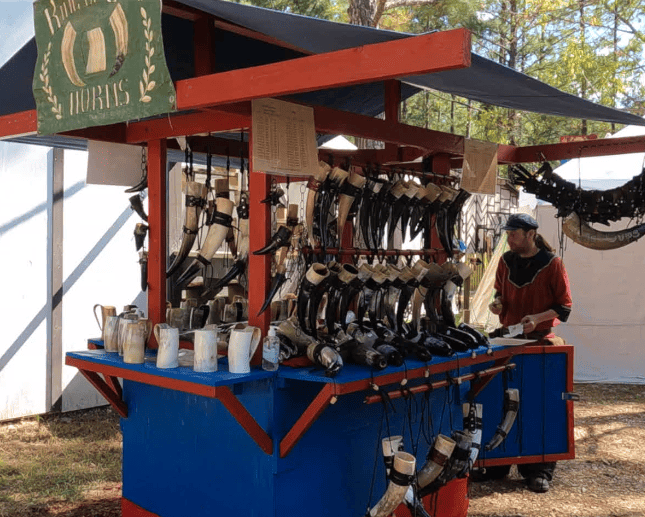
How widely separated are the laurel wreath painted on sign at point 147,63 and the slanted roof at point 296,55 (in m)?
0.19

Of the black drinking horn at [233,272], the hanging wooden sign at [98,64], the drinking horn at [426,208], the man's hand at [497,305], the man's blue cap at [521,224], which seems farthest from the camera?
the man's hand at [497,305]

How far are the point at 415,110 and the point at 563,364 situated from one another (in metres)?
14.2

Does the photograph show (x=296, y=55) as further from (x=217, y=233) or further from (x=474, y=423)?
(x=474, y=423)

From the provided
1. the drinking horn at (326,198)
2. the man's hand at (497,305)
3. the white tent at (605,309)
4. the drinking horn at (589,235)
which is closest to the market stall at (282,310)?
the drinking horn at (326,198)

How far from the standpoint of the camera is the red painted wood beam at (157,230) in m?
3.28

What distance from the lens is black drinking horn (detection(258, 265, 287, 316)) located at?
283 centimetres

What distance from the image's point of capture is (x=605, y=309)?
7.54 metres

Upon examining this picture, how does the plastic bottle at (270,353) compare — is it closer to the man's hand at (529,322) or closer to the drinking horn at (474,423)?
the drinking horn at (474,423)

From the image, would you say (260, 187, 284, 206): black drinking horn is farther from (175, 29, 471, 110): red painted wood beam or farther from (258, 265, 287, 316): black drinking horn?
(175, 29, 471, 110): red painted wood beam

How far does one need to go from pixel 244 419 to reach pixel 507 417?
1.86m

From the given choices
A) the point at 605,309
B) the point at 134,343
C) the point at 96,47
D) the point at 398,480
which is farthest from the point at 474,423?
the point at 605,309

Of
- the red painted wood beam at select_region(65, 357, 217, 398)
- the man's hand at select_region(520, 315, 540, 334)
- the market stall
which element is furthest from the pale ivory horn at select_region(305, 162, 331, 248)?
the man's hand at select_region(520, 315, 540, 334)

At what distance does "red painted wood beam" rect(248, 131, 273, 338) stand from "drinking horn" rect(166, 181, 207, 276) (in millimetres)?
557

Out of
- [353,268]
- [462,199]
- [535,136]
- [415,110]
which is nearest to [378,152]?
[462,199]
